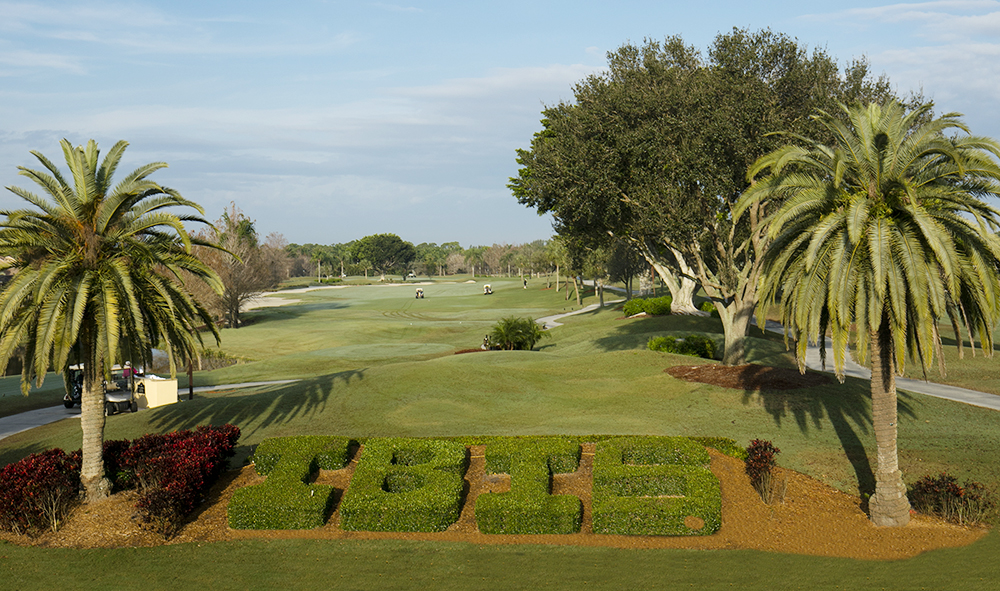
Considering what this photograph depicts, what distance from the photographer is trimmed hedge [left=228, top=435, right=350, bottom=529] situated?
13.9 m

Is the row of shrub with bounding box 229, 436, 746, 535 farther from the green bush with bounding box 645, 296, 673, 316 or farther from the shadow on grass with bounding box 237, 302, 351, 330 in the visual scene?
the shadow on grass with bounding box 237, 302, 351, 330

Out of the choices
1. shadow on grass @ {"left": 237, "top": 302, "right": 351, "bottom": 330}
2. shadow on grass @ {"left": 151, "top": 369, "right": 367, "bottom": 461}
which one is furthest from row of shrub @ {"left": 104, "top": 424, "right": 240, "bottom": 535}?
shadow on grass @ {"left": 237, "top": 302, "right": 351, "bottom": 330}

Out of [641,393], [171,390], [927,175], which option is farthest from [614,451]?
[171,390]

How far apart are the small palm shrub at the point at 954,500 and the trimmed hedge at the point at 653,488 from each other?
420cm

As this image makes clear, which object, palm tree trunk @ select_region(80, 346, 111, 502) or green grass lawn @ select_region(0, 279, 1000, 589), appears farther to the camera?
palm tree trunk @ select_region(80, 346, 111, 502)

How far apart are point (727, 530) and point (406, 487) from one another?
696 centimetres

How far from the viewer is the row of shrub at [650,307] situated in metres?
53.3

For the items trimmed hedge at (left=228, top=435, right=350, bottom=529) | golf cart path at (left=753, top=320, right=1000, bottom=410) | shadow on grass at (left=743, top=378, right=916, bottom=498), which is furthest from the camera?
golf cart path at (left=753, top=320, right=1000, bottom=410)

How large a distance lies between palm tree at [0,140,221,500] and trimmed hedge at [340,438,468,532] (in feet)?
16.5

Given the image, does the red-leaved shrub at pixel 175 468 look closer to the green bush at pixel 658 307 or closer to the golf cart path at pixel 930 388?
the golf cart path at pixel 930 388

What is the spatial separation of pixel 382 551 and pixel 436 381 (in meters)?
12.1

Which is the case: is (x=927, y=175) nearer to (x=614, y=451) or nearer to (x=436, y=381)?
(x=614, y=451)

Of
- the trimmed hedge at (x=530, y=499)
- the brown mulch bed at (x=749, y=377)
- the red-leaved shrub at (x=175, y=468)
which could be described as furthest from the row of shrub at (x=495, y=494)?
the brown mulch bed at (x=749, y=377)

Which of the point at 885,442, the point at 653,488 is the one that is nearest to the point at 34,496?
the point at 653,488
